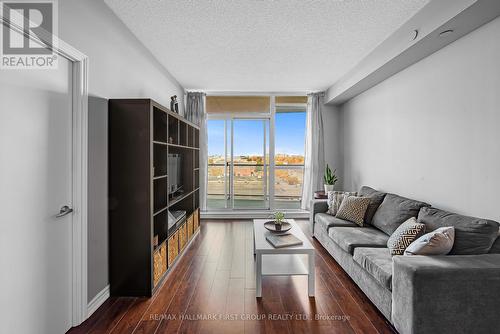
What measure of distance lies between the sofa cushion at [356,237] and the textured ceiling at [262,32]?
2295mm

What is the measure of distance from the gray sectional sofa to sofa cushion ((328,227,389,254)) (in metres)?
0.11

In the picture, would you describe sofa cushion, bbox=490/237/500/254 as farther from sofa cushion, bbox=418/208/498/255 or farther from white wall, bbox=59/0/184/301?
white wall, bbox=59/0/184/301

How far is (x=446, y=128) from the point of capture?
2637 mm

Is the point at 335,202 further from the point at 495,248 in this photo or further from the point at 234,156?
Result: the point at 234,156

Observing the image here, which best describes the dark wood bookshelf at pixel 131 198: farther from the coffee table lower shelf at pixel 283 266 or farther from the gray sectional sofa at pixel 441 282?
the gray sectional sofa at pixel 441 282

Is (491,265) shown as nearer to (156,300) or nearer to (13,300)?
(156,300)

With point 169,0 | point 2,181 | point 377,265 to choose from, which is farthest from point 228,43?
point 377,265

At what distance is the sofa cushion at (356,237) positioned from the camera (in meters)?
2.71

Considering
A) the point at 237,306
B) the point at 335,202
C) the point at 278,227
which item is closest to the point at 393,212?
the point at 335,202

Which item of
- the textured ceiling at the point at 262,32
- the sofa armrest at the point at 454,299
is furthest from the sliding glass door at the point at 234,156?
the sofa armrest at the point at 454,299

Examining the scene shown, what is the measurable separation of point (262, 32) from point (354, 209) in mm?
2523

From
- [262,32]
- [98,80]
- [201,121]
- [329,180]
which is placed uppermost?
[262,32]

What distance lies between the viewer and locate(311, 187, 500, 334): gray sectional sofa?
64.5 inches

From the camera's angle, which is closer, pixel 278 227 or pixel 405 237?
pixel 405 237
